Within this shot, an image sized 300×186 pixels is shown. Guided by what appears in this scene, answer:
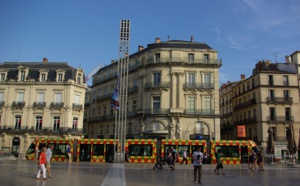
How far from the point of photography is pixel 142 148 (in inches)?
1233

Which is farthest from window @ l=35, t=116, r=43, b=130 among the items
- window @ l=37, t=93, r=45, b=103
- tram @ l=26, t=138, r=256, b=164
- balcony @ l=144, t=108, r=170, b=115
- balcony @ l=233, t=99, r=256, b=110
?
balcony @ l=233, t=99, r=256, b=110

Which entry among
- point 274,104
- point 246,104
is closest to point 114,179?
point 274,104

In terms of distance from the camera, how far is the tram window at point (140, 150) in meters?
31.2

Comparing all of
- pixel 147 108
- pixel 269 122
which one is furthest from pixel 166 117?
pixel 269 122

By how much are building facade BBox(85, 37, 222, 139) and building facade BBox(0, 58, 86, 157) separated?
871 centimetres

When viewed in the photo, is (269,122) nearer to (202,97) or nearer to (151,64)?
(202,97)

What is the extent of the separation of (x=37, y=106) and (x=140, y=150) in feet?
67.5

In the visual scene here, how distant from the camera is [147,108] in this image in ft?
141

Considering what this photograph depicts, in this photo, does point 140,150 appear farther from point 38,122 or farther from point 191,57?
Result: point 38,122

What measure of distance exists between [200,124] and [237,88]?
19.9m

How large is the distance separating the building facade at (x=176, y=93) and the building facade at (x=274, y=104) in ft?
32.0

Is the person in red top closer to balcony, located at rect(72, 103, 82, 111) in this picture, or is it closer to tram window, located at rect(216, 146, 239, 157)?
tram window, located at rect(216, 146, 239, 157)

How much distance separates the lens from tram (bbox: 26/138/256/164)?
31.2m

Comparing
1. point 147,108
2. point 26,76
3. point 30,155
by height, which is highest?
point 26,76
